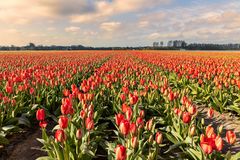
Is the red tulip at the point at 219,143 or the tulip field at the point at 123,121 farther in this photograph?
the tulip field at the point at 123,121

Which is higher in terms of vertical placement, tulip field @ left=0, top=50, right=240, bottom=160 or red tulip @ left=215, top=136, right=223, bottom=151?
red tulip @ left=215, top=136, right=223, bottom=151

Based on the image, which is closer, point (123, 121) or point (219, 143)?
point (219, 143)

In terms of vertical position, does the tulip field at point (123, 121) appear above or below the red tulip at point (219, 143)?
below

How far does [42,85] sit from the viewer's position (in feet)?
30.6

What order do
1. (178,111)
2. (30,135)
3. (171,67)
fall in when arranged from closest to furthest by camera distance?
(178,111)
(30,135)
(171,67)

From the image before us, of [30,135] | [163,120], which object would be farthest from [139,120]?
[30,135]

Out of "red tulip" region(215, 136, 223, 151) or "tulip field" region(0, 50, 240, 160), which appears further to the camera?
"tulip field" region(0, 50, 240, 160)

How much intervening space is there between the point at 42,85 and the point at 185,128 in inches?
213

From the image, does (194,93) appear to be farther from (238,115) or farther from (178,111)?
(178,111)

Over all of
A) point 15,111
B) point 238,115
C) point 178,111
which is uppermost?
point 178,111

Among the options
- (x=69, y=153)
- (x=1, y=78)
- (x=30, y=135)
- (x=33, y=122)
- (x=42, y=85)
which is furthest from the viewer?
(x=1, y=78)

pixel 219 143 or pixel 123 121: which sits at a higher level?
pixel 123 121

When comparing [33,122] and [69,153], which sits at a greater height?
[69,153]

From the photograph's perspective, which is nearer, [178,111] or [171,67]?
[178,111]
